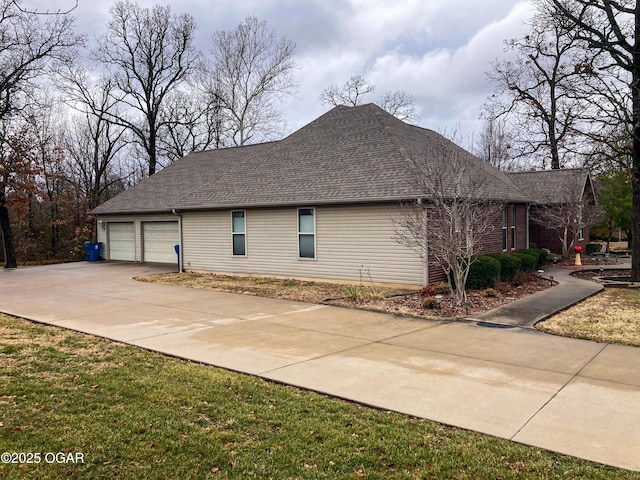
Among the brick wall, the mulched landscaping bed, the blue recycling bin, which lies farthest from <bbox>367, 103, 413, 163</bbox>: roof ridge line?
the blue recycling bin

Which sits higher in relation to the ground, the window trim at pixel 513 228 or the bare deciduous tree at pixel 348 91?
the bare deciduous tree at pixel 348 91

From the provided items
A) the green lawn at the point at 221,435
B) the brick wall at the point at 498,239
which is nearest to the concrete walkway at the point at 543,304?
the brick wall at the point at 498,239

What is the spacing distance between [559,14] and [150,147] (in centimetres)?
2671

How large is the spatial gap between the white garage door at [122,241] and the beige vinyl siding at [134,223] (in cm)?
22

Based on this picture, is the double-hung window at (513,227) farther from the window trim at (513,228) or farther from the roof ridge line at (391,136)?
the roof ridge line at (391,136)

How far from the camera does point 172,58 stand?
34094mm

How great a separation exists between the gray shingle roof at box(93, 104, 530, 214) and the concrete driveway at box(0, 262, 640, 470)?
4.45m

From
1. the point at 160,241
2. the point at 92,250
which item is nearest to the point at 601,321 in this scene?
the point at 160,241

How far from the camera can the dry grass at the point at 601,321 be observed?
808 centimetres

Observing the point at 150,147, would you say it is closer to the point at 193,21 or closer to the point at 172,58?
the point at 172,58

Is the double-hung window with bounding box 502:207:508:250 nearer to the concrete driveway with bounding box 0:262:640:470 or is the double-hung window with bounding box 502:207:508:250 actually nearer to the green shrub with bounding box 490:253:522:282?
the green shrub with bounding box 490:253:522:282

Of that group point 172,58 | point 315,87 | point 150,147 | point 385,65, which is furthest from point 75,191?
point 385,65

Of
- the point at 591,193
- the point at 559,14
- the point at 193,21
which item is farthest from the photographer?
the point at 193,21

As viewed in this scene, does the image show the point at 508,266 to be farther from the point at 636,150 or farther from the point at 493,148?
the point at 493,148
